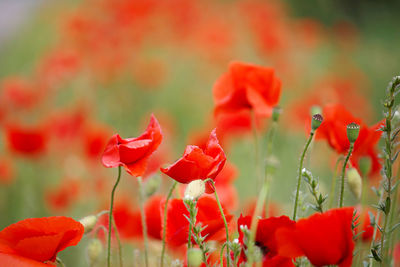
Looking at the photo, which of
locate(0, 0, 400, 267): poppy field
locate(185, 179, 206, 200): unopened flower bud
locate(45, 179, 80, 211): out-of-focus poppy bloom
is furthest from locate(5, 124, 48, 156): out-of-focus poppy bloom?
locate(185, 179, 206, 200): unopened flower bud

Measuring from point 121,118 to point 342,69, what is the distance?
153cm

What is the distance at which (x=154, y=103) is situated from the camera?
306 centimetres

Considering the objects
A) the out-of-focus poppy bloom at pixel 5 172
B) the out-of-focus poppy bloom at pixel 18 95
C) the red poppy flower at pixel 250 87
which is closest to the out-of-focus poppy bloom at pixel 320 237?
the red poppy flower at pixel 250 87

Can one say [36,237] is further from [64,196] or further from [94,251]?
[64,196]

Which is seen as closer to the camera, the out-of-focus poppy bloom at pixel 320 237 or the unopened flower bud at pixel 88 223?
the out-of-focus poppy bloom at pixel 320 237

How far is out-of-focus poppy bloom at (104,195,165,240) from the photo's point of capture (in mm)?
723

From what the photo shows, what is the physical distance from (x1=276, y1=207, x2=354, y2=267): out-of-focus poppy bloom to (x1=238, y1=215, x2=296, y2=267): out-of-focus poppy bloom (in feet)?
0.09

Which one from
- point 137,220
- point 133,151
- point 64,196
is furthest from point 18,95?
point 133,151

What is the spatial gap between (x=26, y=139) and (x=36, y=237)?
114 centimetres

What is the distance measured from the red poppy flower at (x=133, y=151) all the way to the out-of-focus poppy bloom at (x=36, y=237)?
85 mm

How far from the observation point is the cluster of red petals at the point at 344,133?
1.99 ft

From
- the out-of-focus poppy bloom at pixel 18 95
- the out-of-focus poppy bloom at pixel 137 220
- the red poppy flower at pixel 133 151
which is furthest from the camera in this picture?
the out-of-focus poppy bloom at pixel 18 95

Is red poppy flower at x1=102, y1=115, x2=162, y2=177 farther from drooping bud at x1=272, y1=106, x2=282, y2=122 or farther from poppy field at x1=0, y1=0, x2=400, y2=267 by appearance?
drooping bud at x1=272, y1=106, x2=282, y2=122

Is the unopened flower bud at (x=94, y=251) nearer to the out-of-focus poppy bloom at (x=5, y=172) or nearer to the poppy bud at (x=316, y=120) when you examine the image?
the poppy bud at (x=316, y=120)
